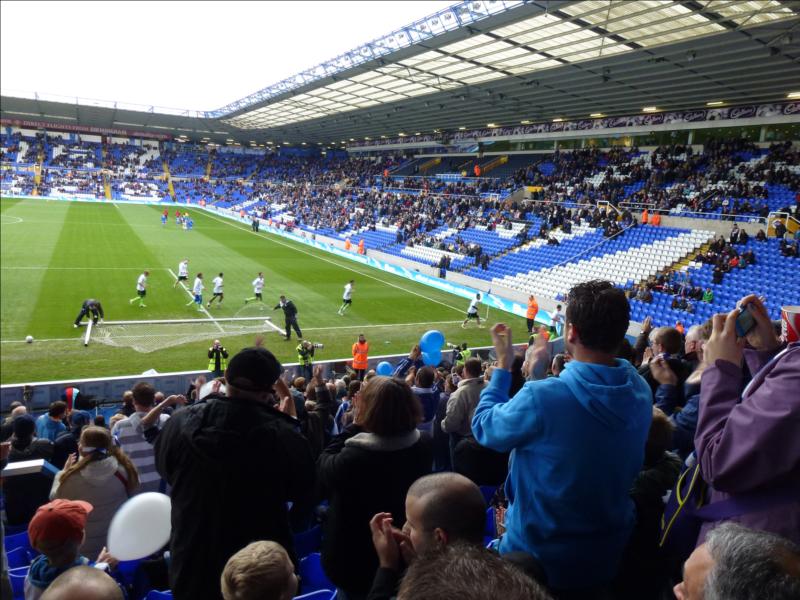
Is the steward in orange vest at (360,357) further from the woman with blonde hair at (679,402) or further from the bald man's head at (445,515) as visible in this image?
the bald man's head at (445,515)

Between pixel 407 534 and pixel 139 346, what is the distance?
1467 centimetres

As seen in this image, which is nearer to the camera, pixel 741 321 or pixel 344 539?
pixel 741 321

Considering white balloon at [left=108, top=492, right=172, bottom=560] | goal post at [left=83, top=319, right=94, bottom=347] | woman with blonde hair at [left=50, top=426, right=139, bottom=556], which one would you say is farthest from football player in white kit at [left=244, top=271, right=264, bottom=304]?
white balloon at [left=108, top=492, right=172, bottom=560]

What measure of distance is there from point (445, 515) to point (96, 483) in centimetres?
292

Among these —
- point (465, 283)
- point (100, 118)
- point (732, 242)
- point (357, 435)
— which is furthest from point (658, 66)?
point (100, 118)

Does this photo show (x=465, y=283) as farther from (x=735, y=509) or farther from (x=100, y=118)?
(x=100, y=118)

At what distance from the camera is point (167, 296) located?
20203 millimetres

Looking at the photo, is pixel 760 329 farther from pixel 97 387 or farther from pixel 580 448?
pixel 97 387

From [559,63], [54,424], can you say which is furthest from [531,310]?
[54,424]

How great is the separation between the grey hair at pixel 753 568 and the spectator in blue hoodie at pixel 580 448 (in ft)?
2.54

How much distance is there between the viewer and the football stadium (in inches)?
81.0

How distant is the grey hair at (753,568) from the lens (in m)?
1.25

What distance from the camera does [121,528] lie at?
318cm

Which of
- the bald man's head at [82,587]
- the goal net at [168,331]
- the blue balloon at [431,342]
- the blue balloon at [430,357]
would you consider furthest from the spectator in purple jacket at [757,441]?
the goal net at [168,331]
